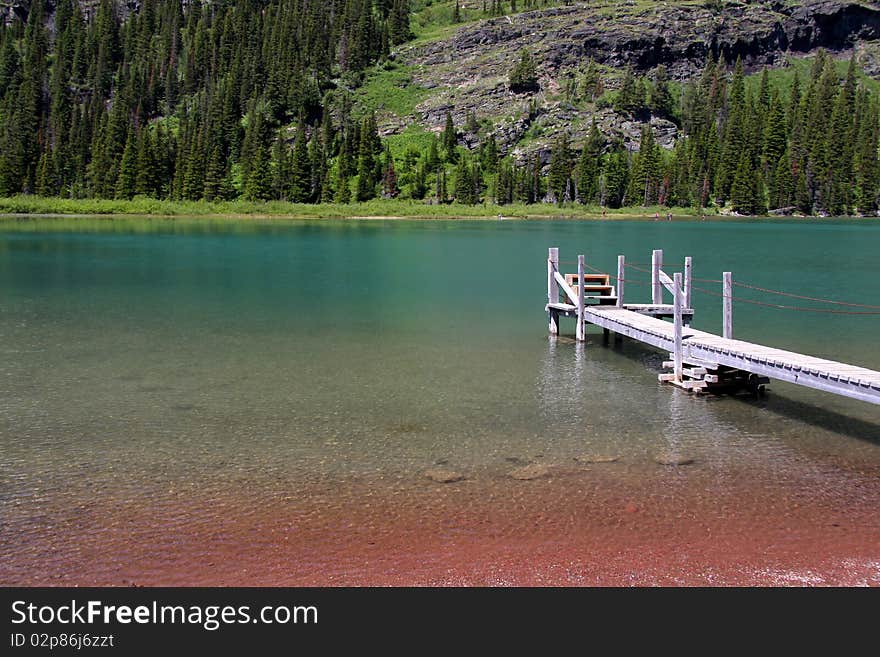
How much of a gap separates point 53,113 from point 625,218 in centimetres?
12932

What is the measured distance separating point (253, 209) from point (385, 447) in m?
123

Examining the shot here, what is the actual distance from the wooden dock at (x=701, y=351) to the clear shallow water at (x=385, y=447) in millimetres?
783

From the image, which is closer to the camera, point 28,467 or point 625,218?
point 28,467

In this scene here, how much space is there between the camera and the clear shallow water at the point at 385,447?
424 inches

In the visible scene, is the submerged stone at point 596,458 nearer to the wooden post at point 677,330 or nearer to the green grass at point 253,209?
the wooden post at point 677,330

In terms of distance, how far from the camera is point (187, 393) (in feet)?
62.8

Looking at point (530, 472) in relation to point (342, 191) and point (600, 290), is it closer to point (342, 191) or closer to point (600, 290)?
point (600, 290)

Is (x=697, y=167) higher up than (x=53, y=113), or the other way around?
(x=53, y=113)

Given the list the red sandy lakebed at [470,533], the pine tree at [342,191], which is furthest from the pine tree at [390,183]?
the red sandy lakebed at [470,533]

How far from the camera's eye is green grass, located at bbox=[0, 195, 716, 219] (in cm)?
12431

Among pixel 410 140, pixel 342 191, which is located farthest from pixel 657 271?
pixel 410 140

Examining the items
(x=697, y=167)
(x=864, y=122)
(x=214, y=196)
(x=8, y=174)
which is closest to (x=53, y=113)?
(x=8, y=174)
